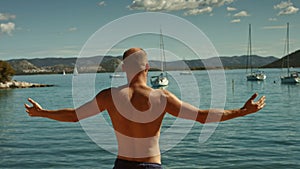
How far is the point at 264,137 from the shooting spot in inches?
887

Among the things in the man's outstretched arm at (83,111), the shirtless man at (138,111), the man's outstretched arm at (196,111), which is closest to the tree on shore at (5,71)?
the man's outstretched arm at (83,111)

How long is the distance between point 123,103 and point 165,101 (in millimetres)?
424

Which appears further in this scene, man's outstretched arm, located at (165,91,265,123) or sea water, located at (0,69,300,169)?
sea water, located at (0,69,300,169)

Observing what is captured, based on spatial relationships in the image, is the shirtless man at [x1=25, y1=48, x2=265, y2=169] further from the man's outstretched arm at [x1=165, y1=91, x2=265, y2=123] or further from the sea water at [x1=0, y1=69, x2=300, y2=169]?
the sea water at [x1=0, y1=69, x2=300, y2=169]

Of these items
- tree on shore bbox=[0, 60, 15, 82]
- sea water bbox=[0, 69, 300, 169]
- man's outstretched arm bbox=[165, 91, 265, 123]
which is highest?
tree on shore bbox=[0, 60, 15, 82]

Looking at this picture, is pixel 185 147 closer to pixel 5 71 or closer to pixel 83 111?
pixel 83 111

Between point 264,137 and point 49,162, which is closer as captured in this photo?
point 49,162

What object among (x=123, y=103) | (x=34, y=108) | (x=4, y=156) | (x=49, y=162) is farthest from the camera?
(x=4, y=156)

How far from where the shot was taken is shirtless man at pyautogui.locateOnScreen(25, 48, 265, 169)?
4266 mm

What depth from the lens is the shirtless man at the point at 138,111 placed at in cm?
427

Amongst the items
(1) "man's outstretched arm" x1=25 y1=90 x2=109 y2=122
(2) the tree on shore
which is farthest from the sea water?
(2) the tree on shore

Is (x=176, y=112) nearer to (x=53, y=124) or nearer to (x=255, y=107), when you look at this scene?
(x=255, y=107)

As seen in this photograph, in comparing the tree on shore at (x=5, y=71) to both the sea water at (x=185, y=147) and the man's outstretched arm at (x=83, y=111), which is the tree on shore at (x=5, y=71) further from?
the man's outstretched arm at (x=83, y=111)

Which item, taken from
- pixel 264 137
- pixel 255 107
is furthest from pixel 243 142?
pixel 255 107
